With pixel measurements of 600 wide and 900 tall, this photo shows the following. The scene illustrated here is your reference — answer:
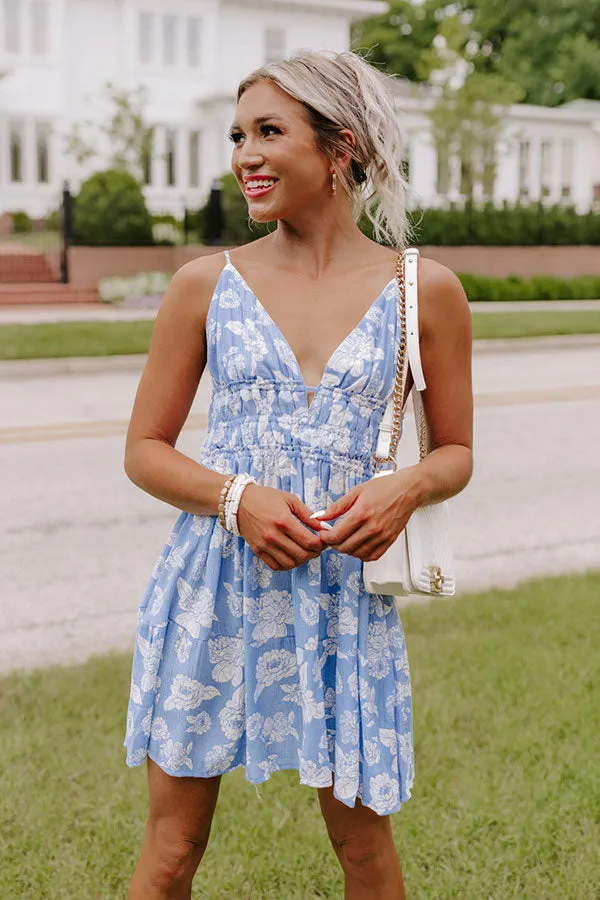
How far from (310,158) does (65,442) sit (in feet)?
23.7

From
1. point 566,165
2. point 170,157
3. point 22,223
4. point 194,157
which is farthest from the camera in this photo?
point 566,165

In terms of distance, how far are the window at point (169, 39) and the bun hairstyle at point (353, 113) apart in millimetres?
34209

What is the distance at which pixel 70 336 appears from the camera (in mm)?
14898

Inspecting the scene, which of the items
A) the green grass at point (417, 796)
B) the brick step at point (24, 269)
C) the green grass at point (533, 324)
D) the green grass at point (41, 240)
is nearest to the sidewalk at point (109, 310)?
the green grass at point (533, 324)

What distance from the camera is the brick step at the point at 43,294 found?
21.0 metres

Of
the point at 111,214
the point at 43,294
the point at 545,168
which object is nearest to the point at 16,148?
the point at 111,214

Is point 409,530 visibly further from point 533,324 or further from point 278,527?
point 533,324

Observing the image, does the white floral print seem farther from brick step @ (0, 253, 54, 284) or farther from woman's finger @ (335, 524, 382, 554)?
brick step @ (0, 253, 54, 284)

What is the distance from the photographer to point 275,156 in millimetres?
2086

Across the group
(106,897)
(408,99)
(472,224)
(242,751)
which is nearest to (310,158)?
(242,751)

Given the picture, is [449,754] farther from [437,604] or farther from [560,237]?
[560,237]

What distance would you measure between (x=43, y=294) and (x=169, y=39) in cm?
1582

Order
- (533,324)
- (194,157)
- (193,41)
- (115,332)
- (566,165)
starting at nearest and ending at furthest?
(115,332) → (533,324) → (193,41) → (194,157) → (566,165)

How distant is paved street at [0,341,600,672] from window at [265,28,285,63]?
86.7 feet
